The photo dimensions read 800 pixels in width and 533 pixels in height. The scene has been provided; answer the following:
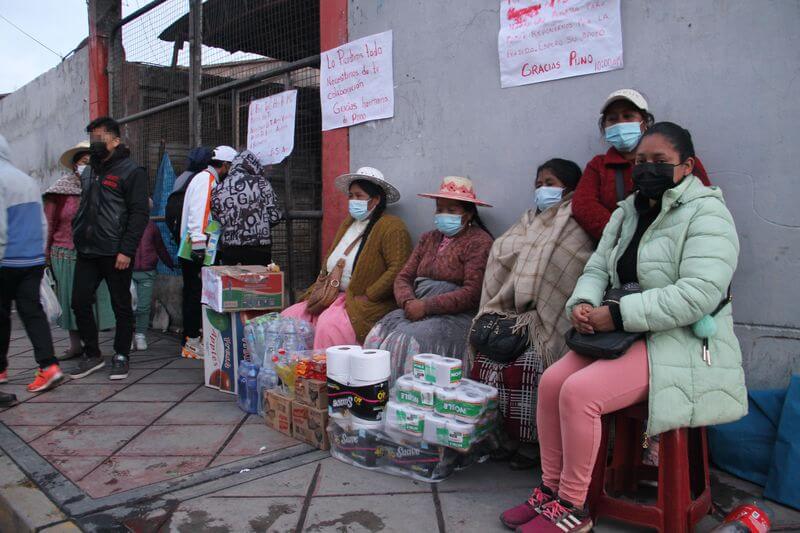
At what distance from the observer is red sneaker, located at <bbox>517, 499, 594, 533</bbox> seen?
2.24 m

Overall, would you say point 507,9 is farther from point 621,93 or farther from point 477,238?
point 477,238

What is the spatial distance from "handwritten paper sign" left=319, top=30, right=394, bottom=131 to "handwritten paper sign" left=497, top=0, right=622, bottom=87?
1.06 metres

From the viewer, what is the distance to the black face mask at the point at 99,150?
4586 mm

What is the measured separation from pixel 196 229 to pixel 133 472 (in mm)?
2422

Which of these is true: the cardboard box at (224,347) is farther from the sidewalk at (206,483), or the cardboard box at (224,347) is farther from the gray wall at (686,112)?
the gray wall at (686,112)

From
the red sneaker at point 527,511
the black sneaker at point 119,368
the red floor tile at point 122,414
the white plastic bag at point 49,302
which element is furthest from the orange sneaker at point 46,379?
the red sneaker at point 527,511

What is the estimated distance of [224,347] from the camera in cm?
425

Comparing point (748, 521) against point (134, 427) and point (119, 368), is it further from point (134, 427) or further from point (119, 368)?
point (119, 368)

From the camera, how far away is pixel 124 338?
4.74 metres

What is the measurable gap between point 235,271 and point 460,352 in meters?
1.75

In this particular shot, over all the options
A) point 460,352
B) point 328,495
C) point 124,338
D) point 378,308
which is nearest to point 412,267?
point 378,308

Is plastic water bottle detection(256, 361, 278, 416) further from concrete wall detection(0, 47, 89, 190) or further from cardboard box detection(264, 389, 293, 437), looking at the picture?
concrete wall detection(0, 47, 89, 190)

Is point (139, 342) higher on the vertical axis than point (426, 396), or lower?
lower

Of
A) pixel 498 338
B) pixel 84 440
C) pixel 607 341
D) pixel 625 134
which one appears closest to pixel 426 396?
pixel 498 338
